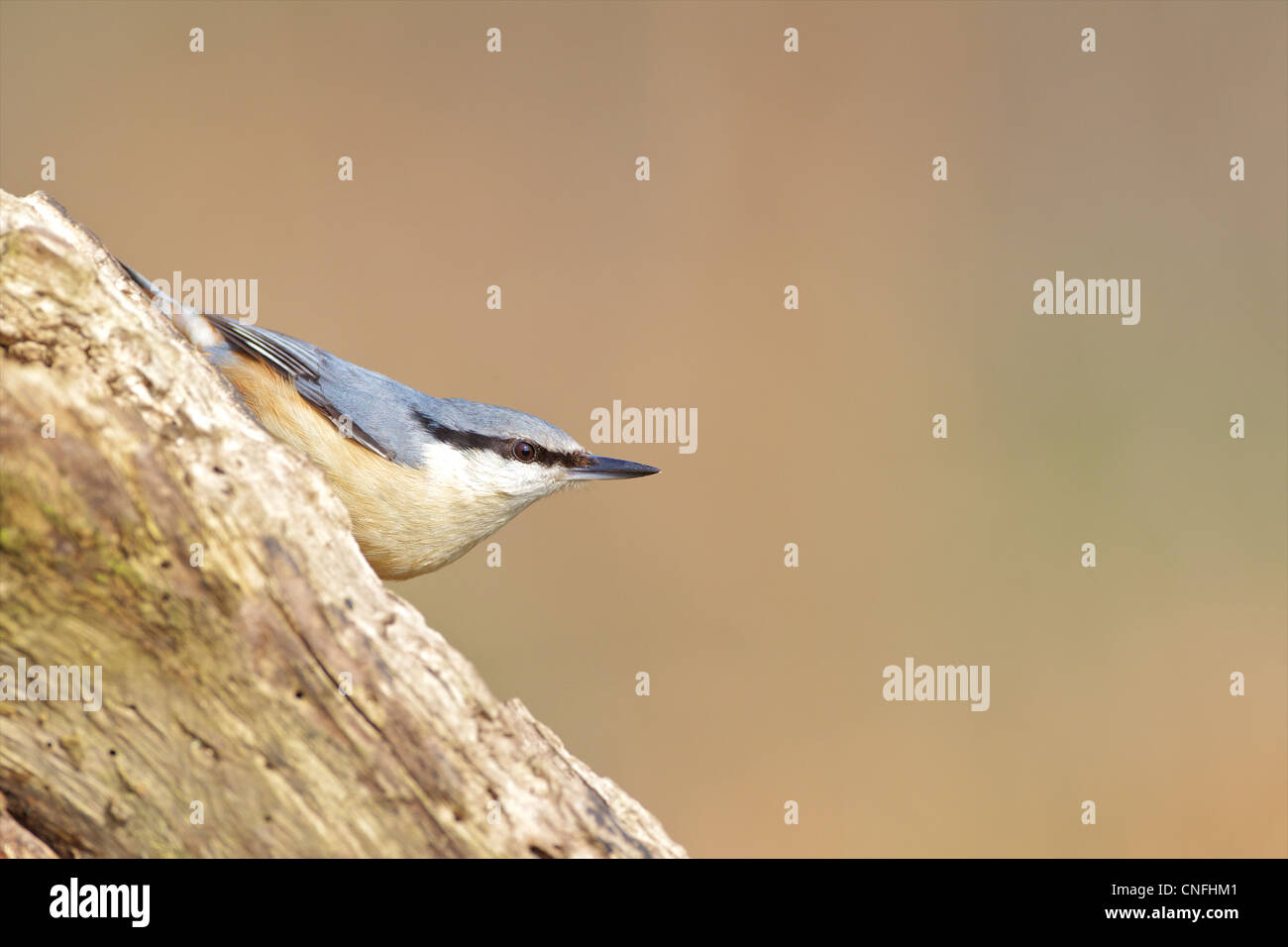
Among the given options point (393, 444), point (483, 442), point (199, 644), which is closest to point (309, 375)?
point (393, 444)

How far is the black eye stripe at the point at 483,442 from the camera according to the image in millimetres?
2223

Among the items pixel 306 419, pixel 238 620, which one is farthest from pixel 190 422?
pixel 306 419

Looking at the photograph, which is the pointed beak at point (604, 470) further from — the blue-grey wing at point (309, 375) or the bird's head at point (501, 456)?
the blue-grey wing at point (309, 375)

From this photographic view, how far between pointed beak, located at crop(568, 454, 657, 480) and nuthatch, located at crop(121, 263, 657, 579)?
0.5 inches

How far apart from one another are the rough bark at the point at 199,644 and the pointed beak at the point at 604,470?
3.20ft

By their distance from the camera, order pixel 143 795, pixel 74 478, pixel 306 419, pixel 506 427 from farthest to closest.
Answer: pixel 506 427 → pixel 306 419 → pixel 143 795 → pixel 74 478

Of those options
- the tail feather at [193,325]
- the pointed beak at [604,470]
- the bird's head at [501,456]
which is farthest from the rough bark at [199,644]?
the pointed beak at [604,470]

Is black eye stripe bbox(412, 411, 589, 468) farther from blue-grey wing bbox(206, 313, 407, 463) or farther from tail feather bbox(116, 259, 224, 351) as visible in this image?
tail feather bbox(116, 259, 224, 351)

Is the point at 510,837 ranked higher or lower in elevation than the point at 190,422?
lower

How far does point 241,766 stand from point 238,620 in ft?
0.66

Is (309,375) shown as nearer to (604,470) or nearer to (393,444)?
(393,444)

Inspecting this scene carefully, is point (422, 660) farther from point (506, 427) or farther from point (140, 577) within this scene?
point (506, 427)

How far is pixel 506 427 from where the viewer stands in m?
2.27

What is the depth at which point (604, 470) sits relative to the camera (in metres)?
2.37
